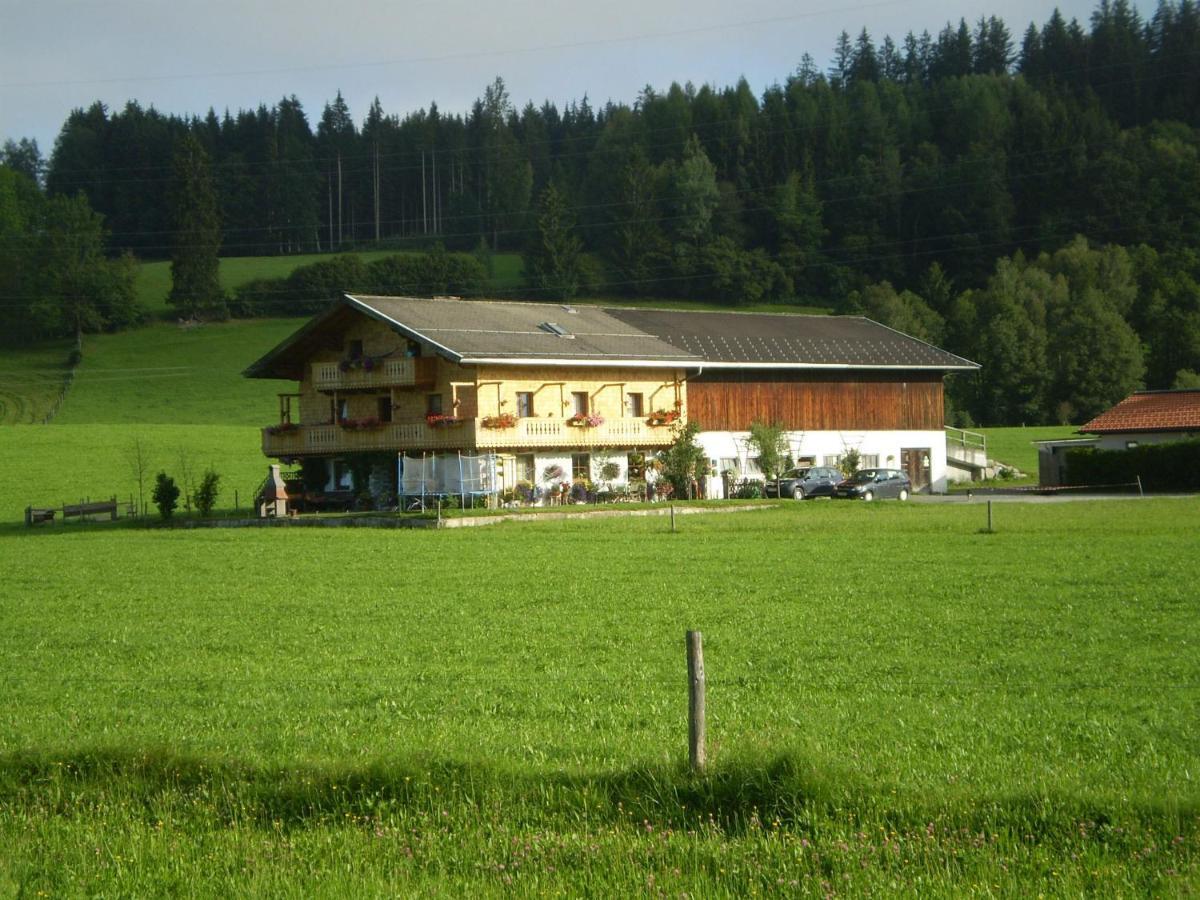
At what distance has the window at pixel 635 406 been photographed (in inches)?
2169

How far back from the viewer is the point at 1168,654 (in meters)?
13.9

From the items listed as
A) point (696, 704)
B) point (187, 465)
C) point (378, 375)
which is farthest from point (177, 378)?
point (696, 704)

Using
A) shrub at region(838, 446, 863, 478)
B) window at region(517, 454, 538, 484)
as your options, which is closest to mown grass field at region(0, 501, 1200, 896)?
window at region(517, 454, 538, 484)

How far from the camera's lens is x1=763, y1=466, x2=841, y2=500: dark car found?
54281 mm

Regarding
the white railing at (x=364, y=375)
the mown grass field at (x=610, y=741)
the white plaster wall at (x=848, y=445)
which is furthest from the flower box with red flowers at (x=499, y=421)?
the mown grass field at (x=610, y=741)

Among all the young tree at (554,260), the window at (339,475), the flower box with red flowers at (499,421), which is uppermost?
the young tree at (554,260)

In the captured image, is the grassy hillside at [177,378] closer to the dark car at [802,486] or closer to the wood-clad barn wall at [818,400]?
the wood-clad barn wall at [818,400]

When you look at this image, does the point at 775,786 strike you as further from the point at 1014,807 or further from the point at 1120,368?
the point at 1120,368

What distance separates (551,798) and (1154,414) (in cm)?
5792

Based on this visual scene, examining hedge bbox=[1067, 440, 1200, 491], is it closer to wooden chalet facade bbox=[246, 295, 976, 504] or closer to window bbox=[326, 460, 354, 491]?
wooden chalet facade bbox=[246, 295, 976, 504]

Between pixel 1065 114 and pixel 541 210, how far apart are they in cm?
4926

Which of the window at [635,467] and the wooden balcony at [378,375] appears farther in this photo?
the window at [635,467]

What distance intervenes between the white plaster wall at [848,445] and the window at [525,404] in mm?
7995

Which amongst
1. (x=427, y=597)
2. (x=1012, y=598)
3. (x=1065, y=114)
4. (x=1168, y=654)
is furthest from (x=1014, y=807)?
(x=1065, y=114)
